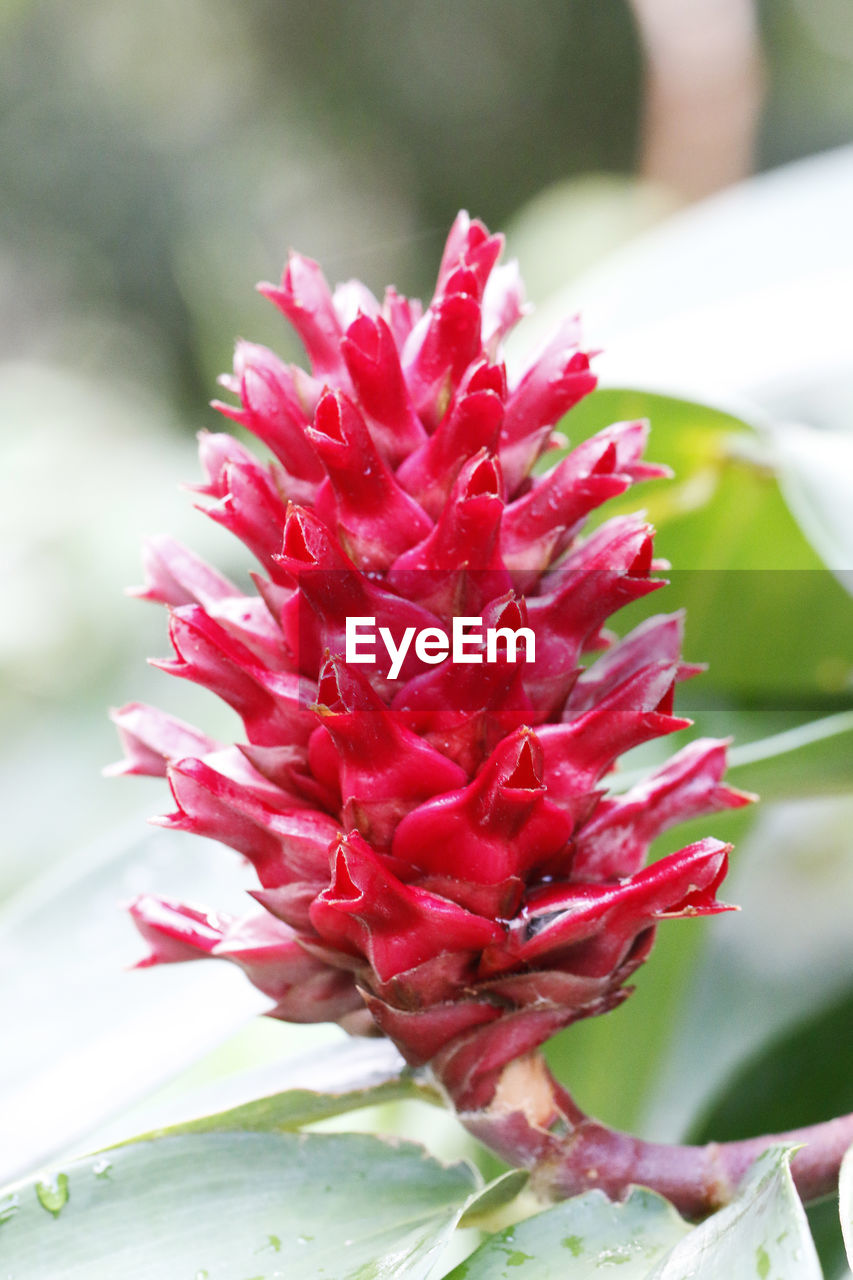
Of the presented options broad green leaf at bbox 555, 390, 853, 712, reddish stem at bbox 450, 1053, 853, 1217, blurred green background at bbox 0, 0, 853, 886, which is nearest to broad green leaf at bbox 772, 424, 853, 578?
broad green leaf at bbox 555, 390, 853, 712

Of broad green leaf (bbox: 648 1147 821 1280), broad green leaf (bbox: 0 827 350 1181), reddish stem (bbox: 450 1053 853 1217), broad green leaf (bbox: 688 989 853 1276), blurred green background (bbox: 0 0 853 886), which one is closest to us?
broad green leaf (bbox: 648 1147 821 1280)

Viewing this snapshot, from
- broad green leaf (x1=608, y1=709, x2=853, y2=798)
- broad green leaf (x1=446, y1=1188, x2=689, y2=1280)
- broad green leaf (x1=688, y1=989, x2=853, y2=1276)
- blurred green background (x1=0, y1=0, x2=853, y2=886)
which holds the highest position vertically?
blurred green background (x1=0, y1=0, x2=853, y2=886)

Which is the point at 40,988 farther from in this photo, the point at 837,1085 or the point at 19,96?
the point at 19,96

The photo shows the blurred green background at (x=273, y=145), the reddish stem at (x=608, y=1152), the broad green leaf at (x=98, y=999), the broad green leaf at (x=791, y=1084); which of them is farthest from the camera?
the blurred green background at (x=273, y=145)

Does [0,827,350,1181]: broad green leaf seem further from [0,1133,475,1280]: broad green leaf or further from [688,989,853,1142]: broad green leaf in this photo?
[688,989,853,1142]: broad green leaf

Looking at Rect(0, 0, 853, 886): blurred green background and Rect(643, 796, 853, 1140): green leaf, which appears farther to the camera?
Rect(0, 0, 853, 886): blurred green background

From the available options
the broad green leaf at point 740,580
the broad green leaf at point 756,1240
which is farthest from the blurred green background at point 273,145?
the broad green leaf at point 756,1240

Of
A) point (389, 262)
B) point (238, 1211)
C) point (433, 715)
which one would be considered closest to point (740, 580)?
point (433, 715)

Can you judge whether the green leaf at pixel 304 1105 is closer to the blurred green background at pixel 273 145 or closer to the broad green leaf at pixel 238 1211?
the broad green leaf at pixel 238 1211
